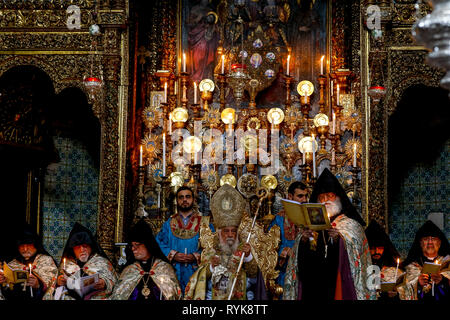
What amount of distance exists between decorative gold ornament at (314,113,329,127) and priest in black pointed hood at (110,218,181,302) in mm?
3748

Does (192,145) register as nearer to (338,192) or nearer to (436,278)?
(338,192)

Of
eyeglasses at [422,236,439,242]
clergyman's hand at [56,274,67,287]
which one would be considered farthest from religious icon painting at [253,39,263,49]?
clergyman's hand at [56,274,67,287]

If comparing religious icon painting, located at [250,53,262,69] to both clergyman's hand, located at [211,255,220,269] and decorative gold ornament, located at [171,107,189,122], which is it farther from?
clergyman's hand, located at [211,255,220,269]

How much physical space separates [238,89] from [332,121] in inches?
62.1

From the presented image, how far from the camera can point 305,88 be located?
44.9 ft

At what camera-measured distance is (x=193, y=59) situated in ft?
46.8

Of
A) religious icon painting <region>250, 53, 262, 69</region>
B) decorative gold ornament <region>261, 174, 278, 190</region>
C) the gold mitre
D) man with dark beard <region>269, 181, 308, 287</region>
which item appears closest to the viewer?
the gold mitre

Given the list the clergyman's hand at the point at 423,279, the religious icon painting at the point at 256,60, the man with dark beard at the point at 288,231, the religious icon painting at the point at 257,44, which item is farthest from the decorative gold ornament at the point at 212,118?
the clergyman's hand at the point at 423,279

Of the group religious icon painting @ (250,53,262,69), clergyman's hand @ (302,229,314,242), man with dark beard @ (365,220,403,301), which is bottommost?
man with dark beard @ (365,220,403,301)

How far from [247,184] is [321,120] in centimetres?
153

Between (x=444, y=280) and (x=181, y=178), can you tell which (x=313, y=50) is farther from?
(x=444, y=280)

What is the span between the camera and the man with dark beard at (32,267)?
11547 millimetres

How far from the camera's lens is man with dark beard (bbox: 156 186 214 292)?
12109 millimetres

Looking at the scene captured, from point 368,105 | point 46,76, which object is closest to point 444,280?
point 368,105
